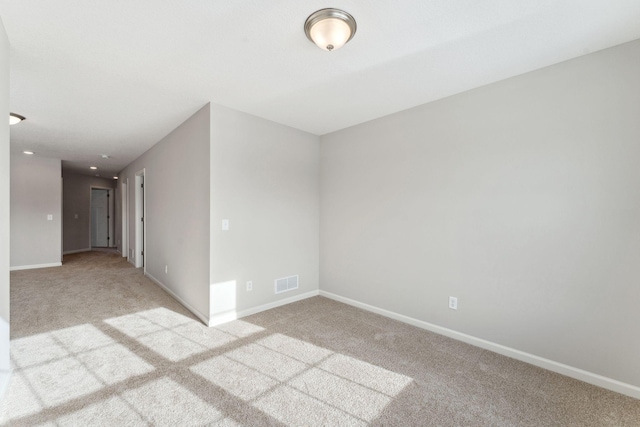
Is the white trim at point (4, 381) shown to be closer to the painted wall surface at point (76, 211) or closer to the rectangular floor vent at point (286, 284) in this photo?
the rectangular floor vent at point (286, 284)

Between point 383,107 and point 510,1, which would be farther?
point 383,107

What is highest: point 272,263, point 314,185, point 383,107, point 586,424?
point 383,107

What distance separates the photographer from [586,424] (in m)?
1.69

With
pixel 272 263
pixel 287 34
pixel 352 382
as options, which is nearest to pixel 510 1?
pixel 287 34

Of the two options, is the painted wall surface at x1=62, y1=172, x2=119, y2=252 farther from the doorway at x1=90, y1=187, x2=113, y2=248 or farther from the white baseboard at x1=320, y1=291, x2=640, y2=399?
the white baseboard at x1=320, y1=291, x2=640, y2=399

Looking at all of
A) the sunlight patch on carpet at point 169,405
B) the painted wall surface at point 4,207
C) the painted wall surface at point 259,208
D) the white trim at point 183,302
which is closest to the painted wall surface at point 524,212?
the painted wall surface at point 259,208

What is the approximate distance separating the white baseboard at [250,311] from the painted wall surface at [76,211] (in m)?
7.52

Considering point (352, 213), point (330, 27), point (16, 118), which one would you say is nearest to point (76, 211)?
point (16, 118)

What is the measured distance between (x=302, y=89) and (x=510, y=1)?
1.70m

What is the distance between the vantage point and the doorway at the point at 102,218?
30.5 feet

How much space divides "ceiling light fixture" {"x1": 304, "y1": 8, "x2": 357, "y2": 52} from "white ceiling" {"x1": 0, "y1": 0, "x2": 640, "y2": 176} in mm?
46

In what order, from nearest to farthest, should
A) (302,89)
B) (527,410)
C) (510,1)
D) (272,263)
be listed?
(510,1)
(527,410)
(302,89)
(272,263)

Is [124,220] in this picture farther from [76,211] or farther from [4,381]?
[4,381]

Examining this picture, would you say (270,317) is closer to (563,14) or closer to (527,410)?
(527,410)
